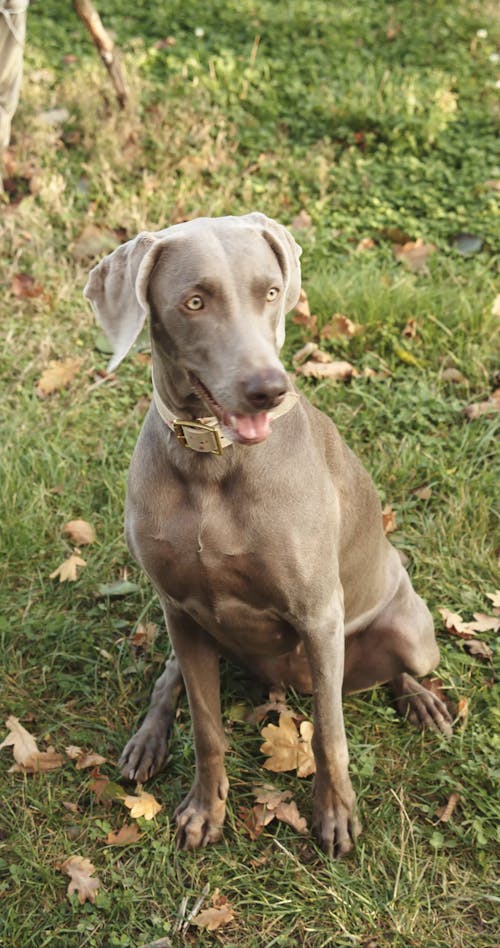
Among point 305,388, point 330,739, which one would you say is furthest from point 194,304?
point 305,388

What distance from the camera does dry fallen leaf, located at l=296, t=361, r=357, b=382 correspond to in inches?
167

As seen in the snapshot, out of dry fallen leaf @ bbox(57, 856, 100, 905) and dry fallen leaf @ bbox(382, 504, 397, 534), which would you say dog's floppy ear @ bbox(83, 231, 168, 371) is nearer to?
dry fallen leaf @ bbox(57, 856, 100, 905)

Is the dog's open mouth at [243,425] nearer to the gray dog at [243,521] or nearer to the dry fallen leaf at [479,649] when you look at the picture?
the gray dog at [243,521]

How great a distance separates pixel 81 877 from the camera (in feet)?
8.78

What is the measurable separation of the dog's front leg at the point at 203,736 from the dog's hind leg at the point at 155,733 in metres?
0.20

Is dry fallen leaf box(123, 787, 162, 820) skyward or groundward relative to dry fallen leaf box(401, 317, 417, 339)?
groundward

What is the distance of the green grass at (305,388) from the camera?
267 centimetres

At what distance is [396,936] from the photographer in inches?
98.1

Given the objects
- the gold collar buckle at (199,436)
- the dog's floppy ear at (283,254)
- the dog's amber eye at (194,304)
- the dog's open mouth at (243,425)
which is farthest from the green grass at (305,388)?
the dog's amber eye at (194,304)

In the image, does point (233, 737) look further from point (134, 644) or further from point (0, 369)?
point (0, 369)

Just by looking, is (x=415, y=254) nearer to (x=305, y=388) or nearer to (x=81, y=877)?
(x=305, y=388)

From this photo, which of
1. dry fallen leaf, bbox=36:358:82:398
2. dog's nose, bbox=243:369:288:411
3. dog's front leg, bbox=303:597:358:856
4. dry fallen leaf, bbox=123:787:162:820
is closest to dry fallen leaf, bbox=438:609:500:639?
dog's front leg, bbox=303:597:358:856

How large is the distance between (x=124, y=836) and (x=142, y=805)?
103mm

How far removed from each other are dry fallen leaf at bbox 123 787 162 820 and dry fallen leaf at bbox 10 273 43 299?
2777mm
